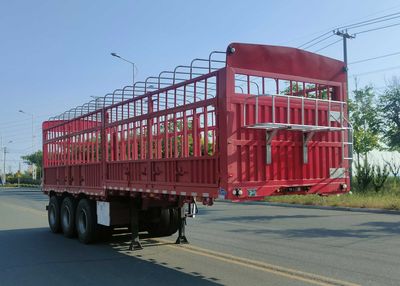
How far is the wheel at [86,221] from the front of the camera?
10.9 metres

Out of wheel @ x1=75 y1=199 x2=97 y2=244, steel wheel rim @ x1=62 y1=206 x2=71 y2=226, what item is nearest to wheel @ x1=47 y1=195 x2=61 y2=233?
steel wheel rim @ x1=62 y1=206 x2=71 y2=226

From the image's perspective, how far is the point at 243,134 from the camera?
6746 mm

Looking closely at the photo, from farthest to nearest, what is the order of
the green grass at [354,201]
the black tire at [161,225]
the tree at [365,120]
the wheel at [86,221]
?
1. the tree at [365,120]
2. the green grass at [354,201]
3. the black tire at [161,225]
4. the wheel at [86,221]

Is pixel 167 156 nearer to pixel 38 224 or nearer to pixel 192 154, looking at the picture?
pixel 192 154

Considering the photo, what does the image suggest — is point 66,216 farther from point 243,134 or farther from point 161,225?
point 243,134

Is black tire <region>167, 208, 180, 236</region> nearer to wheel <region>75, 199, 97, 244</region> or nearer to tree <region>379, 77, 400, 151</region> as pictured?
wheel <region>75, 199, 97, 244</region>

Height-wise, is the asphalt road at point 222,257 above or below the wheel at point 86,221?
below

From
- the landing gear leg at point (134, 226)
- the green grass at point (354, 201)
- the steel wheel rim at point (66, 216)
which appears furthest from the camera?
the green grass at point (354, 201)

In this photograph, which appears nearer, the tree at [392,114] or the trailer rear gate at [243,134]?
the trailer rear gate at [243,134]

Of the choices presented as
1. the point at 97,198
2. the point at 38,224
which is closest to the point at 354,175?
the point at 38,224

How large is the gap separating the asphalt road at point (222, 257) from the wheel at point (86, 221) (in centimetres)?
26

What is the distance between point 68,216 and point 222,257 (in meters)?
4.98

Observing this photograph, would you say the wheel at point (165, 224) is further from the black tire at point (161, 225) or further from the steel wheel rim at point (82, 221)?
the steel wheel rim at point (82, 221)

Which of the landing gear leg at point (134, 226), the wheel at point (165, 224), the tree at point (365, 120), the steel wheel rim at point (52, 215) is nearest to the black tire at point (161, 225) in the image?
the wheel at point (165, 224)
